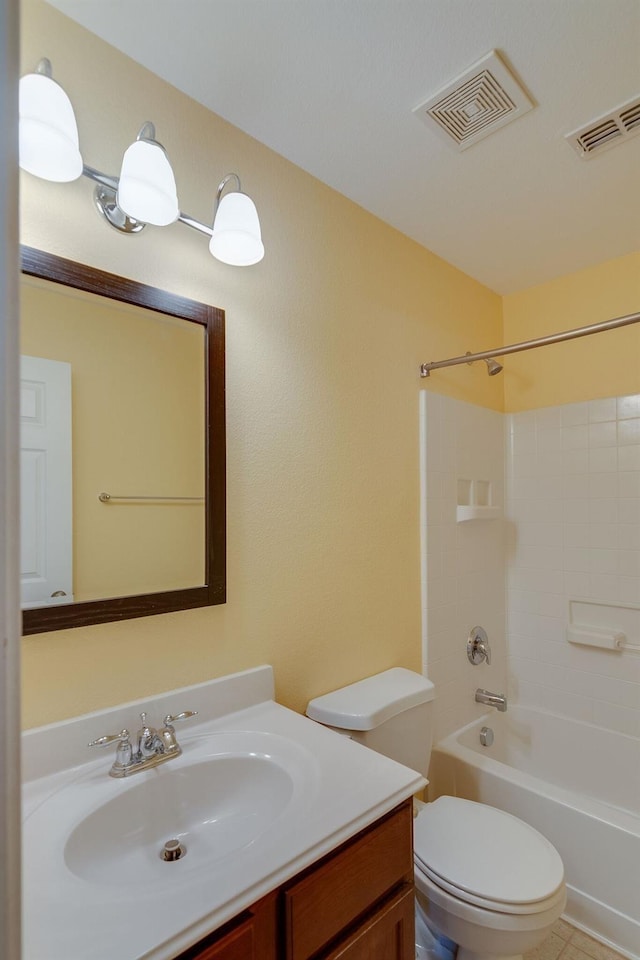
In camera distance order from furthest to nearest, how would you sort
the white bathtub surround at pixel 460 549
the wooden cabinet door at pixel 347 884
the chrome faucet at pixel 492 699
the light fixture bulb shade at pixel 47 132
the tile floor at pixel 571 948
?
the chrome faucet at pixel 492 699, the white bathtub surround at pixel 460 549, the tile floor at pixel 571 948, the light fixture bulb shade at pixel 47 132, the wooden cabinet door at pixel 347 884

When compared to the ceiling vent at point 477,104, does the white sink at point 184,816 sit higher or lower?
lower

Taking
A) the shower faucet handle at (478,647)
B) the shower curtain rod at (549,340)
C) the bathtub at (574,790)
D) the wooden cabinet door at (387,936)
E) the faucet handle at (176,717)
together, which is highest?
the shower curtain rod at (549,340)

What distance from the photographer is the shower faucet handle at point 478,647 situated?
2188mm

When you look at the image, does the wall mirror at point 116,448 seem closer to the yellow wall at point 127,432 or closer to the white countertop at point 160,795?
the yellow wall at point 127,432

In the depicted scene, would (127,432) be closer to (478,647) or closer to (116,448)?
(116,448)

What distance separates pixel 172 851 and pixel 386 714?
0.70 metres

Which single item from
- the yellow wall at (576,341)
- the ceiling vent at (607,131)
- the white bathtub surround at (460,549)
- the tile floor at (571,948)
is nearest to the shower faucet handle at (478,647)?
the white bathtub surround at (460,549)

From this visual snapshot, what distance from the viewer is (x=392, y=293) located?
1.88 metres

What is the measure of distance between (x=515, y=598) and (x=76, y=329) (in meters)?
2.29

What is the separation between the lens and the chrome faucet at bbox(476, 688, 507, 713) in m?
2.12

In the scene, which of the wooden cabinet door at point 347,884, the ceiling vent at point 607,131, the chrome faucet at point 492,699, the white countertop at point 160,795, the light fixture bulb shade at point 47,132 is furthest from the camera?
the chrome faucet at point 492,699

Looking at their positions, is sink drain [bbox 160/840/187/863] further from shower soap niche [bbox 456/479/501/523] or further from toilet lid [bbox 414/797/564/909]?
shower soap niche [bbox 456/479/501/523]

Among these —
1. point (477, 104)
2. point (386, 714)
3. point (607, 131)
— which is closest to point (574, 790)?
point (386, 714)

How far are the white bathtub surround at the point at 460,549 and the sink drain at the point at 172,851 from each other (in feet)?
3.94
